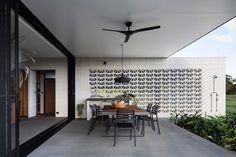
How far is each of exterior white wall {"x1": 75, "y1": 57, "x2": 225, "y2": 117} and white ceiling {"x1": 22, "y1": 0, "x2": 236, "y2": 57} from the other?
3.01 metres

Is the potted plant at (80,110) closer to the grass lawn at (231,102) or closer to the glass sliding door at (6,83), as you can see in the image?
the grass lawn at (231,102)

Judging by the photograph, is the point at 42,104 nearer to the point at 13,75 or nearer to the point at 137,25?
the point at 137,25

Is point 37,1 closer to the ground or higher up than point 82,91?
higher up

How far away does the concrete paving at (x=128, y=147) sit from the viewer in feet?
14.4

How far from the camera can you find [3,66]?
9.99ft

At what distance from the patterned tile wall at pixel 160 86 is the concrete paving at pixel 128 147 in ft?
13.5

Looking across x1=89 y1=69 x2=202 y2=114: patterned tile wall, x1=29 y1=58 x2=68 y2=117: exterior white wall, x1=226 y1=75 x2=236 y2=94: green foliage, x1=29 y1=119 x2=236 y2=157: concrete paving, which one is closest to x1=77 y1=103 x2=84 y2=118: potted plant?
x1=29 y1=58 x2=68 y2=117: exterior white wall

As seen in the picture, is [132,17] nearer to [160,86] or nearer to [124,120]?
[124,120]

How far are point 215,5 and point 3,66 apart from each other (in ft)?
11.4

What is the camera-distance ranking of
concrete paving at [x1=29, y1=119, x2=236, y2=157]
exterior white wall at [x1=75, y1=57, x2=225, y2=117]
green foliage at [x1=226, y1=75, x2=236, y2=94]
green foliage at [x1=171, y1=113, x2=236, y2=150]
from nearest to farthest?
concrete paving at [x1=29, y1=119, x2=236, y2=157] → green foliage at [x1=171, y1=113, x2=236, y2=150] → exterior white wall at [x1=75, y1=57, x2=225, y2=117] → green foliage at [x1=226, y1=75, x2=236, y2=94]

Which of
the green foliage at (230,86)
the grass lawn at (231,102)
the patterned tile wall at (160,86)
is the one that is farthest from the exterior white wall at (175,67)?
the green foliage at (230,86)

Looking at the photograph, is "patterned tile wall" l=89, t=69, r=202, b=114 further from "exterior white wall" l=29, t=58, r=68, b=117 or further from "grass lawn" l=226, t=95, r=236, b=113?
"grass lawn" l=226, t=95, r=236, b=113

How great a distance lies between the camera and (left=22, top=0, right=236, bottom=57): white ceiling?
162 inches

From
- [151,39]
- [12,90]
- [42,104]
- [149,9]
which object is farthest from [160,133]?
[42,104]
